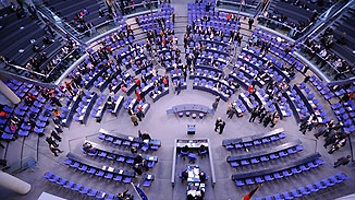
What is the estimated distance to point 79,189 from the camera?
15.6 m

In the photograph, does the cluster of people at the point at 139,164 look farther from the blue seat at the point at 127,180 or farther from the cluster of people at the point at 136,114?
the cluster of people at the point at 136,114

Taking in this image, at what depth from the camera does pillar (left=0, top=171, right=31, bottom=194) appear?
1388 centimetres

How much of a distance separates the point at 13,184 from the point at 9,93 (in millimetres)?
9226

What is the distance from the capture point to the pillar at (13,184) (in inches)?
547

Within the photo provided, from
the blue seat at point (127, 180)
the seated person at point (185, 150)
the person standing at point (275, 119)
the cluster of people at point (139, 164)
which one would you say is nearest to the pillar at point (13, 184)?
the blue seat at point (127, 180)

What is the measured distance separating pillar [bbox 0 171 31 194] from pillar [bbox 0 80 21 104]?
8661 mm

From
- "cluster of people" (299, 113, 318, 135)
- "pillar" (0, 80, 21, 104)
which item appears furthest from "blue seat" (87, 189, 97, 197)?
"cluster of people" (299, 113, 318, 135)

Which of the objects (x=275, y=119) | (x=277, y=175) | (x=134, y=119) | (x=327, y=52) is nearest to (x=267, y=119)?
(x=275, y=119)

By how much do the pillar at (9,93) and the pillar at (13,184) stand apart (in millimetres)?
8661

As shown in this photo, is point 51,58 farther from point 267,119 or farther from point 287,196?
point 287,196

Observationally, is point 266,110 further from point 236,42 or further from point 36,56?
point 36,56

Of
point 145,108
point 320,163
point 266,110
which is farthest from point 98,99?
point 320,163

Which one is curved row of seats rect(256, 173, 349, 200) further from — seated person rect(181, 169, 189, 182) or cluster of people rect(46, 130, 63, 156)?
cluster of people rect(46, 130, 63, 156)

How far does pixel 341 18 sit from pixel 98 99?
27.2 metres
